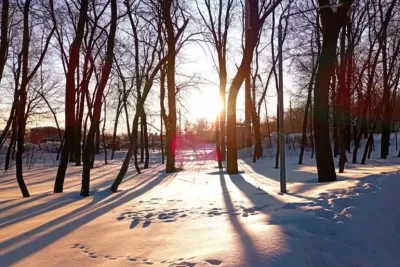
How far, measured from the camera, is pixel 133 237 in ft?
17.5

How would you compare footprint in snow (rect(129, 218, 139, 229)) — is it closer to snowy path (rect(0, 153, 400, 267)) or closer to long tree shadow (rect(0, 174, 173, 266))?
snowy path (rect(0, 153, 400, 267))

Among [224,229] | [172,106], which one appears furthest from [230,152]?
[224,229]

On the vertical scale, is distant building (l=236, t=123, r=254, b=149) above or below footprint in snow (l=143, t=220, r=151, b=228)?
above

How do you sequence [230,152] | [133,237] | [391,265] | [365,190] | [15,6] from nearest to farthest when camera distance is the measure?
Result: [391,265], [133,237], [365,190], [15,6], [230,152]

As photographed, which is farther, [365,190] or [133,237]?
[365,190]

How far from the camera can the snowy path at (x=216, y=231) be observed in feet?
14.1

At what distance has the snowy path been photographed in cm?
431

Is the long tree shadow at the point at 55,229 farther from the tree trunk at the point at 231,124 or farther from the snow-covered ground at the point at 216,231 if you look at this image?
the tree trunk at the point at 231,124

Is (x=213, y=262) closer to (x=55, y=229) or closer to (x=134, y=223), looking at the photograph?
(x=134, y=223)

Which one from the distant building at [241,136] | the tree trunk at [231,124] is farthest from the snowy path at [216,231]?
the distant building at [241,136]

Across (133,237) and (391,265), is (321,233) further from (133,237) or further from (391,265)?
(133,237)

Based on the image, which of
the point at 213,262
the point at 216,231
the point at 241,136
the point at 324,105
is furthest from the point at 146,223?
the point at 241,136

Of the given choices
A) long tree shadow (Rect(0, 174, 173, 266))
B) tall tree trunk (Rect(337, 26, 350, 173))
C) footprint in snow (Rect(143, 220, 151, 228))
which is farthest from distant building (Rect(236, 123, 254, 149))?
footprint in snow (Rect(143, 220, 151, 228))

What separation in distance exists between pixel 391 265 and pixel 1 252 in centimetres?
453
